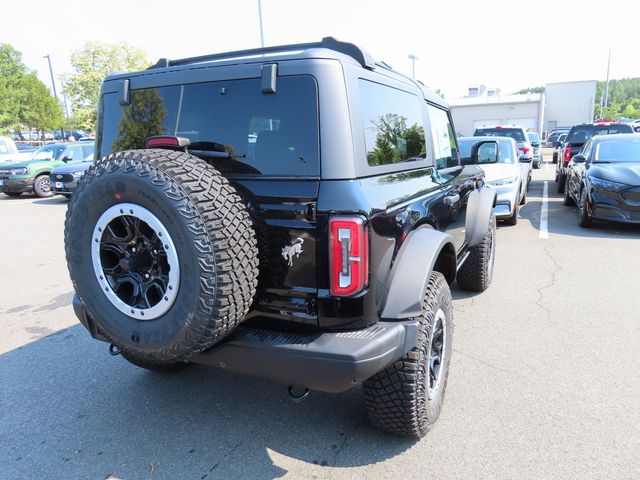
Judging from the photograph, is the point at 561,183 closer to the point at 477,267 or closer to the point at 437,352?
the point at 477,267

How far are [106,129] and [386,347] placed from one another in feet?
7.19

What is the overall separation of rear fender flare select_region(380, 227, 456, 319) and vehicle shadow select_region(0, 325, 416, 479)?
0.85 m

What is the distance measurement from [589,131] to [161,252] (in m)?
15.2

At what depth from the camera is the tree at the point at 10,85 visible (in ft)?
152

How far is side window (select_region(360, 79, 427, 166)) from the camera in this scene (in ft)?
8.05

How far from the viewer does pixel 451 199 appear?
3455mm

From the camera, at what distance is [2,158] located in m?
16.6

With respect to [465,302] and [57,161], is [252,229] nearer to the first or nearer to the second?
[465,302]

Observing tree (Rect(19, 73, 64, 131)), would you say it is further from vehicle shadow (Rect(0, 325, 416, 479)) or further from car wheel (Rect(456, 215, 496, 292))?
car wheel (Rect(456, 215, 496, 292))

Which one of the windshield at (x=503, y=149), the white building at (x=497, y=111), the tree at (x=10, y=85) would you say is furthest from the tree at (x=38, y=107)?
the windshield at (x=503, y=149)

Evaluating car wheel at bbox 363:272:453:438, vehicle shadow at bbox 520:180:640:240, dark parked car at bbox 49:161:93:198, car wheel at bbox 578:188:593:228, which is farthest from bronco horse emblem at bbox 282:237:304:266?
dark parked car at bbox 49:161:93:198

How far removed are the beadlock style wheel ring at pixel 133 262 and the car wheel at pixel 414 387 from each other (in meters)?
1.17

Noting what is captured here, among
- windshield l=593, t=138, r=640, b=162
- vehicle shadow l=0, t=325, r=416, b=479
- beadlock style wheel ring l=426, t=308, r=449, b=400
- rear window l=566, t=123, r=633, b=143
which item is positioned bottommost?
vehicle shadow l=0, t=325, r=416, b=479

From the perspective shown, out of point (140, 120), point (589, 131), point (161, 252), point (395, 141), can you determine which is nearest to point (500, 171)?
point (395, 141)
